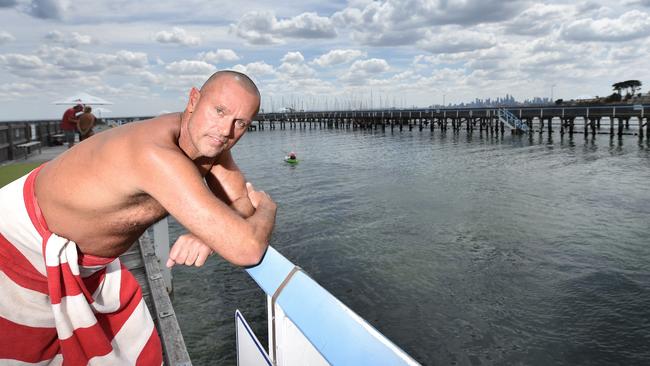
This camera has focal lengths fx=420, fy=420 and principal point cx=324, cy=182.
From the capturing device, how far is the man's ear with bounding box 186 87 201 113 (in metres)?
2.17

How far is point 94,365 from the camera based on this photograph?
7.06 ft

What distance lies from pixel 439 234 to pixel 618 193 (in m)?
12.0

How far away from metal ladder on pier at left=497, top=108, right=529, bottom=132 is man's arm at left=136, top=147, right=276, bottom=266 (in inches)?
2324

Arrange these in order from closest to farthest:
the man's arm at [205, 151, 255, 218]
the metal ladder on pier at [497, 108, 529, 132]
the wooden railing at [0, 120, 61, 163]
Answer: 1. the man's arm at [205, 151, 255, 218]
2. the wooden railing at [0, 120, 61, 163]
3. the metal ladder on pier at [497, 108, 529, 132]

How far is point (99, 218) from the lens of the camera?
201 cm

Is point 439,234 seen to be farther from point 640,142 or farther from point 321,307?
point 640,142

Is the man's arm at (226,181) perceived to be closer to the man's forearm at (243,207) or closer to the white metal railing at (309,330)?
the man's forearm at (243,207)

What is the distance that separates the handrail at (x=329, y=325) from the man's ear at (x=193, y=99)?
1.01 meters

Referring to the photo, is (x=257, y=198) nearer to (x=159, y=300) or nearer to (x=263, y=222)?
(x=263, y=222)

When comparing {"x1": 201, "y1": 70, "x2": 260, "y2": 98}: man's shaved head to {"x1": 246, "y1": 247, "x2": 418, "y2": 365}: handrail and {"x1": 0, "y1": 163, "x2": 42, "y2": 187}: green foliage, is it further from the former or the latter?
{"x1": 0, "y1": 163, "x2": 42, "y2": 187}: green foliage

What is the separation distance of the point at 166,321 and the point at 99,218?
2.41 m

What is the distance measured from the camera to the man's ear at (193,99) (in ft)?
7.11

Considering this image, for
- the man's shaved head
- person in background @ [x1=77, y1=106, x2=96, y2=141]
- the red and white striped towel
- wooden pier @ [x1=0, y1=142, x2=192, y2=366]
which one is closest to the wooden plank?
wooden pier @ [x1=0, y1=142, x2=192, y2=366]

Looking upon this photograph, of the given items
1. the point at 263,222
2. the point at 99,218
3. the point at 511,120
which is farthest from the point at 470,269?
the point at 511,120
